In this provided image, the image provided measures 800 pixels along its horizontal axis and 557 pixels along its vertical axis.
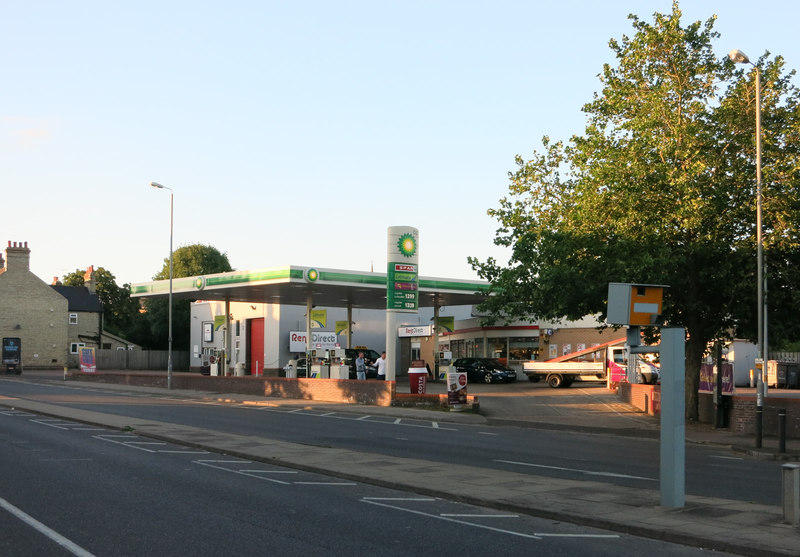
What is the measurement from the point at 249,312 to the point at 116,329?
4224 centimetres

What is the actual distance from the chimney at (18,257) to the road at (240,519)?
226 feet

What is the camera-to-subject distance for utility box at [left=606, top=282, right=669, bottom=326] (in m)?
11.3

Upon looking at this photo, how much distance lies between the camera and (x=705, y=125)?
1032 inches

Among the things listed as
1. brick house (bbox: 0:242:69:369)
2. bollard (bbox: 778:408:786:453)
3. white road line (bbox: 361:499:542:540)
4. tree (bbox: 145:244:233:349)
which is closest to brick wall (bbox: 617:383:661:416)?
bollard (bbox: 778:408:786:453)

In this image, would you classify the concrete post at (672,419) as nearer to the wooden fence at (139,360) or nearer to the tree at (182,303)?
the wooden fence at (139,360)

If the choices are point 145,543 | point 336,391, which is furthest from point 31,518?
point 336,391

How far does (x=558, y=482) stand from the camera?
13.5 m

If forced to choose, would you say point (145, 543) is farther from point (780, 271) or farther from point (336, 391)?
point (336, 391)

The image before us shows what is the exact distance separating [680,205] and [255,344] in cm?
4764

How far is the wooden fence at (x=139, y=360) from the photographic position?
79625 millimetres

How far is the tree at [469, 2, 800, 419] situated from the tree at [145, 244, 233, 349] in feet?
228

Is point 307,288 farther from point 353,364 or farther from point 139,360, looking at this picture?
point 139,360

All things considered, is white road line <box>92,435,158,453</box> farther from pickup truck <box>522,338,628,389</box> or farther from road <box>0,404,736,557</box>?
pickup truck <box>522,338,628,389</box>

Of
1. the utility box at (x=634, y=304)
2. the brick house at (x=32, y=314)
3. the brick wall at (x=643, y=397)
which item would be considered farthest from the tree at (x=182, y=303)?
the utility box at (x=634, y=304)
